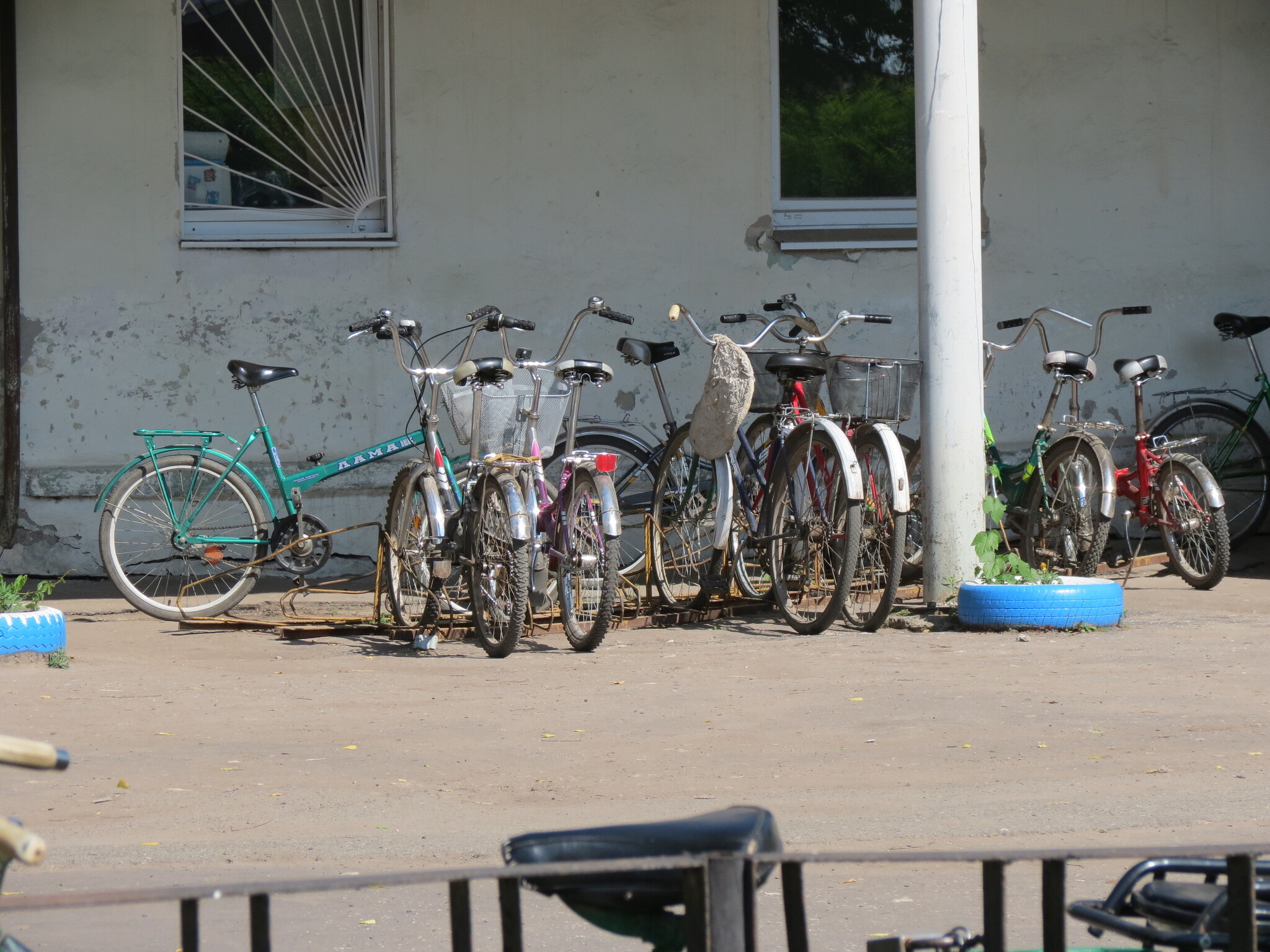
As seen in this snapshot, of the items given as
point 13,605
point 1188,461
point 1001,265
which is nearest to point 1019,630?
point 1188,461

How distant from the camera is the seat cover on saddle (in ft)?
5.78

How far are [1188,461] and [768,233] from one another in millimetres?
2746

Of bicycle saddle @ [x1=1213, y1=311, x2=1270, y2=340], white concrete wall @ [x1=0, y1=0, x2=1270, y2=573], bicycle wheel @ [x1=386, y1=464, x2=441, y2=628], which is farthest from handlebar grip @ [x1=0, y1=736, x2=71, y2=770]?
bicycle saddle @ [x1=1213, y1=311, x2=1270, y2=340]

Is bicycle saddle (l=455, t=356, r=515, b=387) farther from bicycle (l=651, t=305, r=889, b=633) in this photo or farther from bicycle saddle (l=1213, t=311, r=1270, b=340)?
bicycle saddle (l=1213, t=311, r=1270, b=340)

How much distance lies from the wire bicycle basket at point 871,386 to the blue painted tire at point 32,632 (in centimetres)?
340

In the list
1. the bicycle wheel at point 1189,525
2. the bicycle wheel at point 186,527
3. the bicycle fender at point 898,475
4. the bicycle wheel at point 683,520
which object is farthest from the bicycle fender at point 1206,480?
the bicycle wheel at point 186,527

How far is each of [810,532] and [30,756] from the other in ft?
17.7

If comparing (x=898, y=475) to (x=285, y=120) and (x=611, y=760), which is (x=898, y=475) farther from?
(x=285, y=120)

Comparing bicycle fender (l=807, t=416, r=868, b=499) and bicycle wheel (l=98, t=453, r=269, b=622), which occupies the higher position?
bicycle fender (l=807, t=416, r=868, b=499)

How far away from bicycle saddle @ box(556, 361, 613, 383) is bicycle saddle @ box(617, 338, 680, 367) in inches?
20.7

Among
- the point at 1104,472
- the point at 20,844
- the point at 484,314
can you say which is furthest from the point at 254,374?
the point at 20,844

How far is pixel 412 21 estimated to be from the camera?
29.9 feet

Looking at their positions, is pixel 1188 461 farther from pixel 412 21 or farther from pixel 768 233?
pixel 412 21

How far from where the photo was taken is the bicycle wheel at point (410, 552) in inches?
269
